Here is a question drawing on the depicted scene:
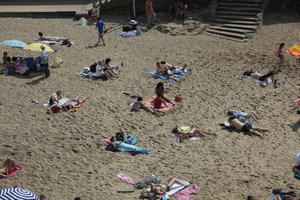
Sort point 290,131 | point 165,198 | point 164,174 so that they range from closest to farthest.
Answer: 1. point 165,198
2. point 164,174
3. point 290,131

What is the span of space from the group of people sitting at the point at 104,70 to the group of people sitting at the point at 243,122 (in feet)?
17.3

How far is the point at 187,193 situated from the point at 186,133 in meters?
3.05

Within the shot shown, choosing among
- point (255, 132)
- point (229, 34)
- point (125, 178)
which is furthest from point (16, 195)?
point (229, 34)

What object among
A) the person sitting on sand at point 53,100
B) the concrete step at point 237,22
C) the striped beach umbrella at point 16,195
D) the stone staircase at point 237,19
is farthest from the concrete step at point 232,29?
the striped beach umbrella at point 16,195

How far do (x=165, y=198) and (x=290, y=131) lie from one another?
20.0 feet

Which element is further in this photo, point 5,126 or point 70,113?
point 70,113

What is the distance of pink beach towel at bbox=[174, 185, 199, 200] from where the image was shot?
10.5 meters

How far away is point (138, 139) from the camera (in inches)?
516

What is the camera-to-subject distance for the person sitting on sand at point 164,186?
10.4 m

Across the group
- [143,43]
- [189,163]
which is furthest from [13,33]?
[189,163]

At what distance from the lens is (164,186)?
10.6 m

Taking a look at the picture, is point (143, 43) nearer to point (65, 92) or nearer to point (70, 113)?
point (65, 92)

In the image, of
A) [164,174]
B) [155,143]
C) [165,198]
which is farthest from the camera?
[155,143]

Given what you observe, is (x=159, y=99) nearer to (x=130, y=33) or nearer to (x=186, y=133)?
(x=186, y=133)
